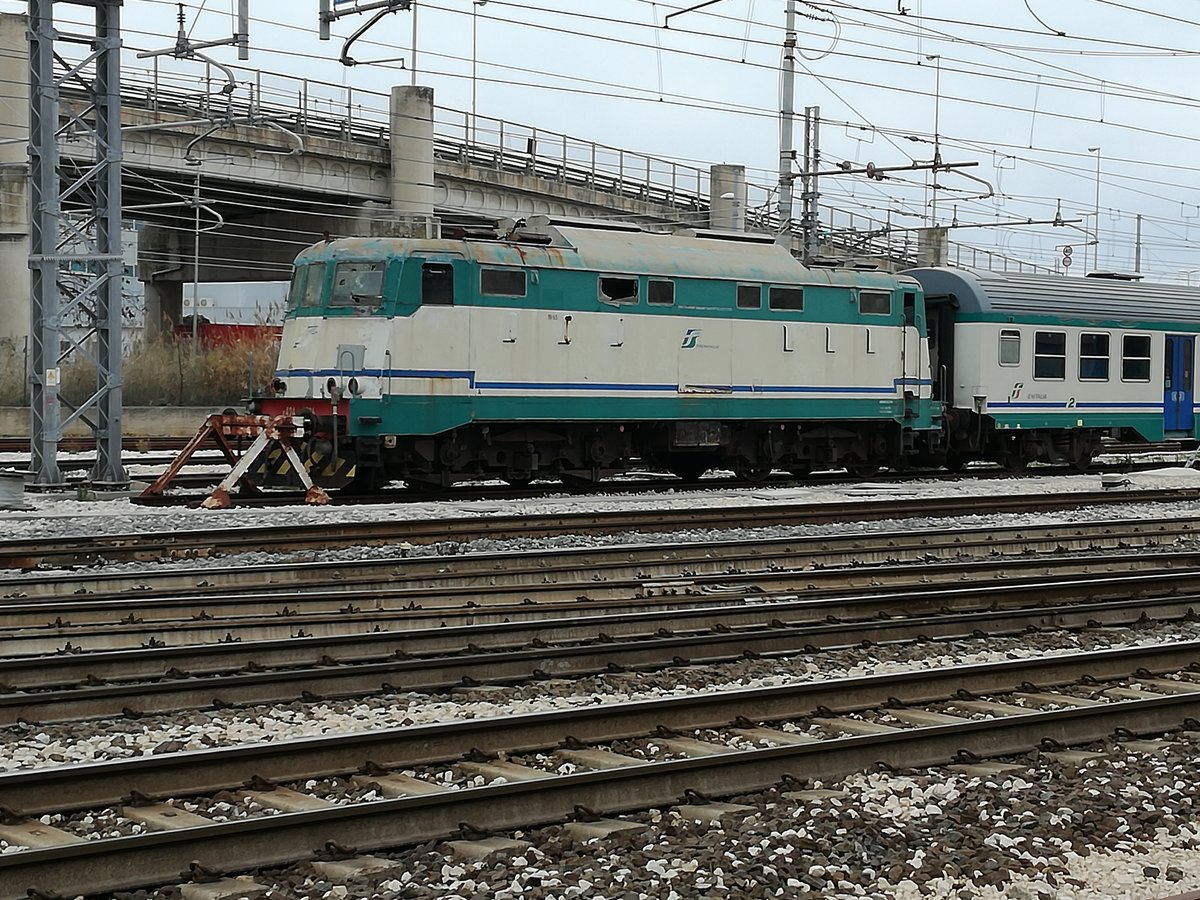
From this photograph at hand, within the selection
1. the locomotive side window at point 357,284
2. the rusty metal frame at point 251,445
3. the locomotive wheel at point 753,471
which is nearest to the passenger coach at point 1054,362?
the locomotive wheel at point 753,471

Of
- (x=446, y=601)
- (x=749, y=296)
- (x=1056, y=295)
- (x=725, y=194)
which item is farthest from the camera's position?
(x=725, y=194)

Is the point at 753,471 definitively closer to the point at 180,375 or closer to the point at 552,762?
the point at 552,762

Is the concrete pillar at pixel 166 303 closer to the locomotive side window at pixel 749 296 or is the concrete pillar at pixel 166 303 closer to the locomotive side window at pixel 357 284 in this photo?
the locomotive side window at pixel 749 296

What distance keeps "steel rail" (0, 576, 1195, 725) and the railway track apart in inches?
61.1

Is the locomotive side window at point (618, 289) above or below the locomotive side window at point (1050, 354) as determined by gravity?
above

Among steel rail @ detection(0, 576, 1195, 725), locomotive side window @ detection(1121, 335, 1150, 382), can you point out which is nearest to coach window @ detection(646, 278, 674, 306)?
locomotive side window @ detection(1121, 335, 1150, 382)

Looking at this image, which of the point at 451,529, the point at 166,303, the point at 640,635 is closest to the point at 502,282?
the point at 451,529

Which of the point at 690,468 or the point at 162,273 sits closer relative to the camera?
the point at 690,468

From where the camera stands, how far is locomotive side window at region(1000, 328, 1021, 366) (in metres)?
26.6

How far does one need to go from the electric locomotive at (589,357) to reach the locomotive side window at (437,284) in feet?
0.07

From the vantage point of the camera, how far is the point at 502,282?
20.7 meters

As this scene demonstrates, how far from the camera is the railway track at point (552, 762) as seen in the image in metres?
5.81

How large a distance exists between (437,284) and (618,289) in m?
2.99

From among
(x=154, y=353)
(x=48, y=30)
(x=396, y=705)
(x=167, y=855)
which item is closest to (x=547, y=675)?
(x=396, y=705)
